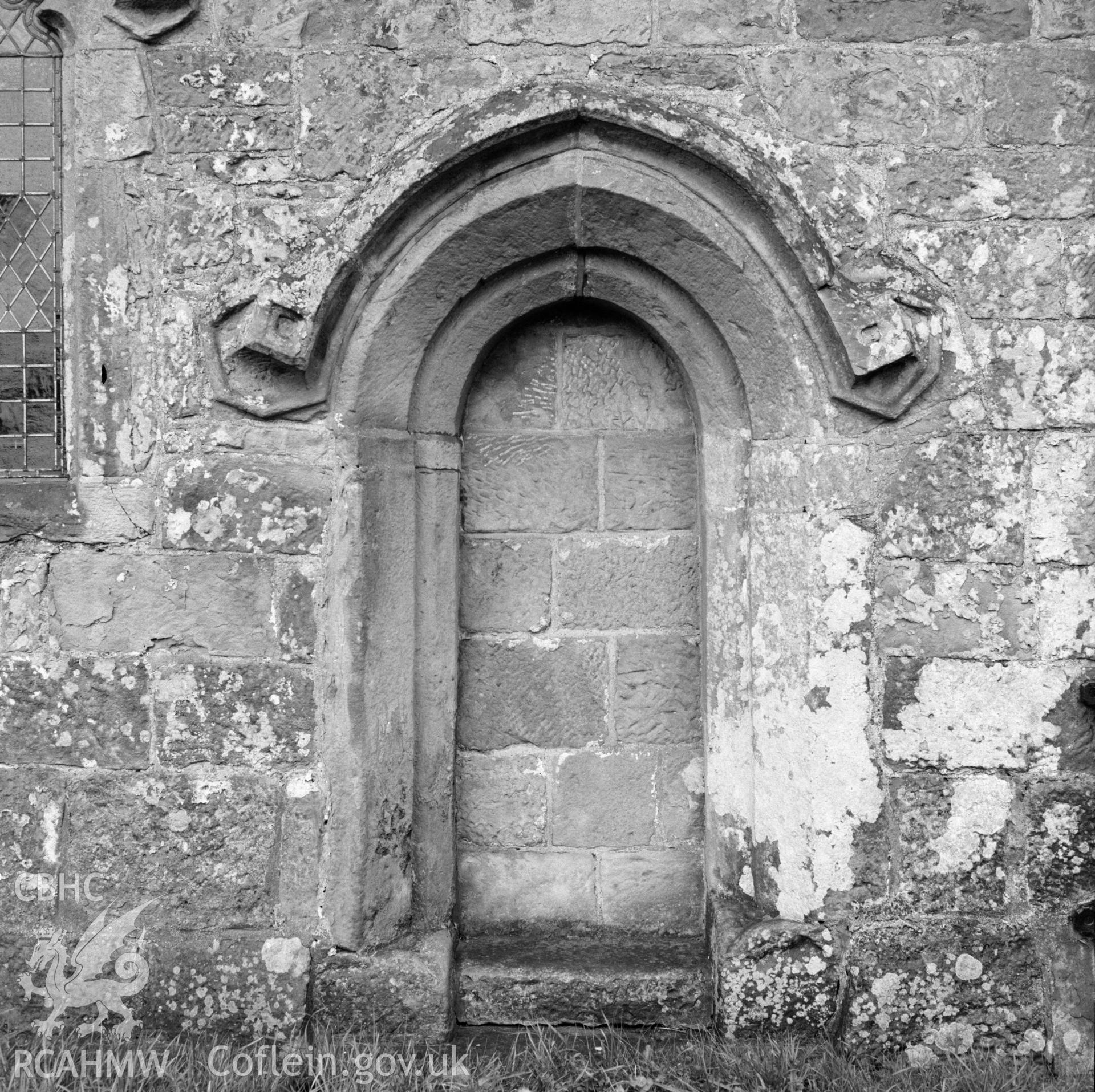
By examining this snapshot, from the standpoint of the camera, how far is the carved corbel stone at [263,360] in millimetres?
2527

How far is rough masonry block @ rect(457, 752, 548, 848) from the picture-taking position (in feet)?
9.58

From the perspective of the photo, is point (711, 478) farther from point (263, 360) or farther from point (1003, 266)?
point (263, 360)

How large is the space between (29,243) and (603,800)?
8.12 feet

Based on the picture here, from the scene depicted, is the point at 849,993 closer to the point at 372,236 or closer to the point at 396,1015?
the point at 396,1015

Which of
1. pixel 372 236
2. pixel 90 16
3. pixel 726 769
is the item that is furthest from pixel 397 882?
pixel 90 16

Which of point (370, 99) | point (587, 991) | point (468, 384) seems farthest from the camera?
point (468, 384)

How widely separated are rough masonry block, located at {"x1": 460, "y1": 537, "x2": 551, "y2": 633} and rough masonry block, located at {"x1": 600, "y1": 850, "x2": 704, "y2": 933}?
816mm

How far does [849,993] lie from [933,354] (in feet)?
5.93

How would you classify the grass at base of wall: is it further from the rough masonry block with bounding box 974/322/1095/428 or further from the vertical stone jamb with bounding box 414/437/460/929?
the rough masonry block with bounding box 974/322/1095/428

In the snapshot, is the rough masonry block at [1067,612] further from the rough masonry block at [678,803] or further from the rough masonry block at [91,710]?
the rough masonry block at [91,710]

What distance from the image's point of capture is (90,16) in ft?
8.61

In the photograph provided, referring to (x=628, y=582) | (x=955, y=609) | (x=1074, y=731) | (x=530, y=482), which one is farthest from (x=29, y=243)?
(x=1074, y=731)

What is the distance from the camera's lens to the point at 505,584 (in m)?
2.93

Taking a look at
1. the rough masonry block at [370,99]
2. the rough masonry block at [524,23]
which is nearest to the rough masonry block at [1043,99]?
the rough masonry block at [524,23]
